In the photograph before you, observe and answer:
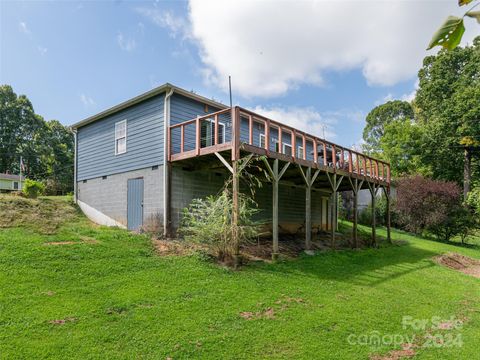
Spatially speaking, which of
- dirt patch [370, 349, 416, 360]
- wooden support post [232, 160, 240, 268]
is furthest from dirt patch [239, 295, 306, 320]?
wooden support post [232, 160, 240, 268]

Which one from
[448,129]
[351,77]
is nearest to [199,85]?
[351,77]

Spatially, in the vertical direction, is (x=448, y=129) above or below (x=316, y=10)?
above

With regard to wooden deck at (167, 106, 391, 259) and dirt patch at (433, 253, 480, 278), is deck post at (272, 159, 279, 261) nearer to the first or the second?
wooden deck at (167, 106, 391, 259)

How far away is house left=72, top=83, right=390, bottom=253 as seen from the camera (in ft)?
33.9

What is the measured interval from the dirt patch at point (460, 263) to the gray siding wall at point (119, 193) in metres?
10.6

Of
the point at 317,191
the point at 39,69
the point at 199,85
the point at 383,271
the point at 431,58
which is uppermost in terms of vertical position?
the point at 431,58

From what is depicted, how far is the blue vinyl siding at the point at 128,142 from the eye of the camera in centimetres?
1173

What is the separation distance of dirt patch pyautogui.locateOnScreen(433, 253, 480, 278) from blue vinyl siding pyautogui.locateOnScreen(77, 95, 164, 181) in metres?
11.1

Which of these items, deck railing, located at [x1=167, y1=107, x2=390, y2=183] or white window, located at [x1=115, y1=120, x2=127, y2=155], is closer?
deck railing, located at [x1=167, y1=107, x2=390, y2=183]

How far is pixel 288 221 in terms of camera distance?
1661 cm

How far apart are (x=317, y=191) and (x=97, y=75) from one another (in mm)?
12559

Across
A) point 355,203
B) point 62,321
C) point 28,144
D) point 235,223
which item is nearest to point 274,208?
point 235,223

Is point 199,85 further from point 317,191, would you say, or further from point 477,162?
point 477,162

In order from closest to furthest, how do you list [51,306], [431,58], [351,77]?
[51,306] < [351,77] < [431,58]
